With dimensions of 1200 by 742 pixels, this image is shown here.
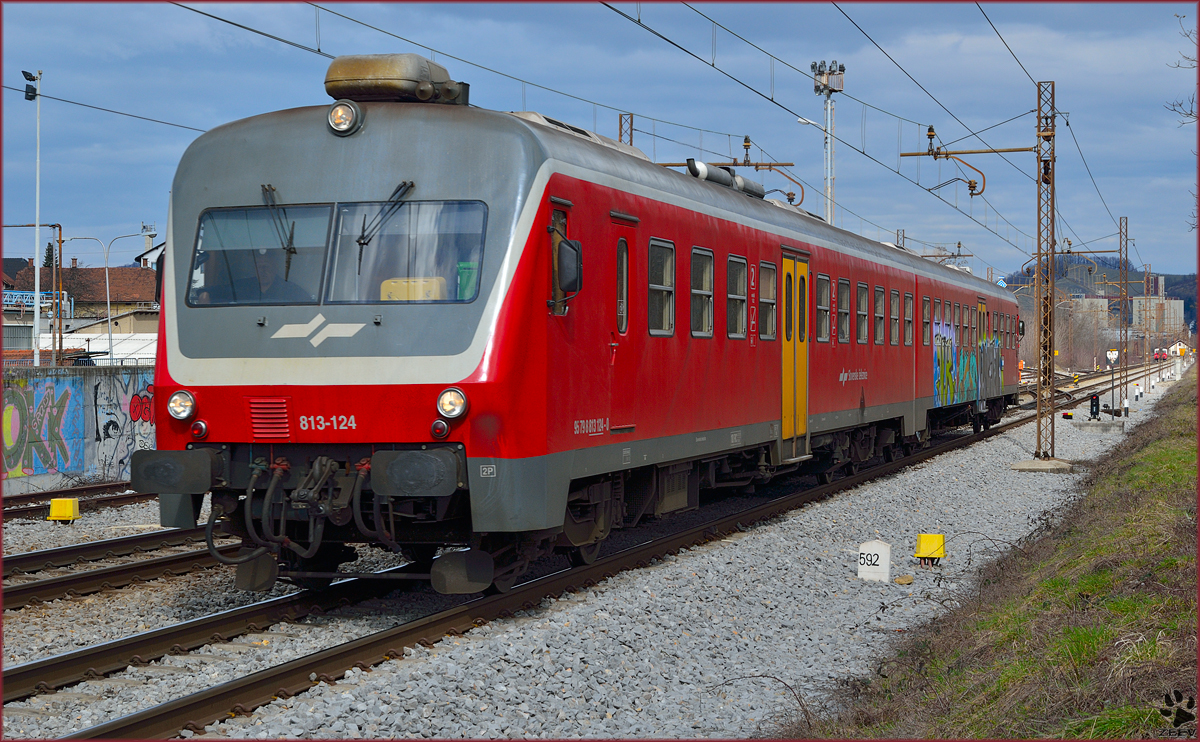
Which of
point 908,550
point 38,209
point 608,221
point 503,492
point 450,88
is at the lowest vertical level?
point 908,550

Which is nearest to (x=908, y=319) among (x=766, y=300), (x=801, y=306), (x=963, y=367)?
(x=963, y=367)

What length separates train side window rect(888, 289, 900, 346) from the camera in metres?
19.2

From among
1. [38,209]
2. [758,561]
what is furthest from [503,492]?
[38,209]

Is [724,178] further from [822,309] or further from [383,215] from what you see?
[383,215]

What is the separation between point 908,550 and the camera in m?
12.2

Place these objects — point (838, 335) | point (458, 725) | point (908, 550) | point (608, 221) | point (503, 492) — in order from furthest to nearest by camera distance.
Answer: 1. point (838, 335)
2. point (908, 550)
3. point (608, 221)
4. point (503, 492)
5. point (458, 725)

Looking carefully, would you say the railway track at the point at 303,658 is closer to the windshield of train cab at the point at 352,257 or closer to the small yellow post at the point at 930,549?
the windshield of train cab at the point at 352,257

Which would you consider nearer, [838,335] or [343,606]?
[343,606]

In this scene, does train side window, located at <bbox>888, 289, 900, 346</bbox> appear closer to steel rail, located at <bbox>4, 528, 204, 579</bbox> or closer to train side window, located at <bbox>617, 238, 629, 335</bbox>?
train side window, located at <bbox>617, 238, 629, 335</bbox>

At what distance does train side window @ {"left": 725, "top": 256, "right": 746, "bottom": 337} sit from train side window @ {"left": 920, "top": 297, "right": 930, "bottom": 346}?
31.7 ft

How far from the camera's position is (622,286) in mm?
9609

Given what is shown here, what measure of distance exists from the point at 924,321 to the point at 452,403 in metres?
15.6

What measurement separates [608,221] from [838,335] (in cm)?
747

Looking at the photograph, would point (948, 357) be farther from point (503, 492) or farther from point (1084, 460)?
point (503, 492)
